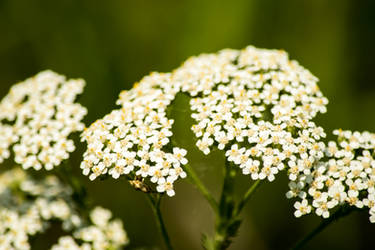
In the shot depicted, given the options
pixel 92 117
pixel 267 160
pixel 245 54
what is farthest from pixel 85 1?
pixel 267 160

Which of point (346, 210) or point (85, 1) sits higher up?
point (85, 1)

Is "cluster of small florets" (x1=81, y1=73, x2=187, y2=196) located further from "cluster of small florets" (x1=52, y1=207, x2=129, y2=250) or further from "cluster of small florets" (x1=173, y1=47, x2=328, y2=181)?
"cluster of small florets" (x1=52, y1=207, x2=129, y2=250)

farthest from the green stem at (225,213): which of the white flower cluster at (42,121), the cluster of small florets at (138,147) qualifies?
the white flower cluster at (42,121)

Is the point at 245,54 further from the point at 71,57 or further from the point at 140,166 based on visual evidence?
the point at 71,57

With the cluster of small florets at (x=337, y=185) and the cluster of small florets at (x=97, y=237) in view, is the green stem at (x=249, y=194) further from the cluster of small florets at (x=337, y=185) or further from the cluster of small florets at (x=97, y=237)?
the cluster of small florets at (x=97, y=237)

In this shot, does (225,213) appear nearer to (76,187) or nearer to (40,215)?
(76,187)

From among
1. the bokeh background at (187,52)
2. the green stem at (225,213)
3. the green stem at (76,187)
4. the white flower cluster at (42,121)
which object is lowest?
the green stem at (225,213)
